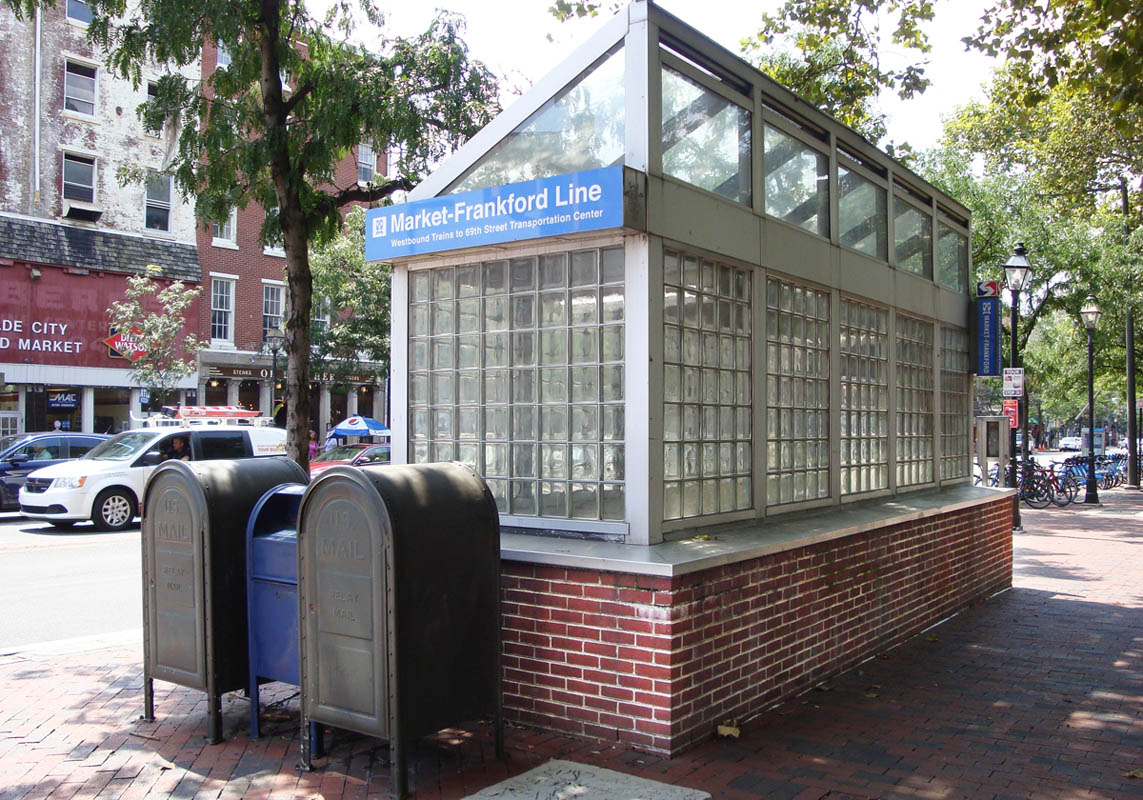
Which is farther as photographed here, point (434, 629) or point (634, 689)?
point (634, 689)

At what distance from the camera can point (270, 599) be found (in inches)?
200

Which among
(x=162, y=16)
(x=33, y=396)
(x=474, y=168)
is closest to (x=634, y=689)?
(x=474, y=168)

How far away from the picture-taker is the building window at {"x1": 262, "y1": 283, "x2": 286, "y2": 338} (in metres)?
34.0

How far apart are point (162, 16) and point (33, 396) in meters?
22.5

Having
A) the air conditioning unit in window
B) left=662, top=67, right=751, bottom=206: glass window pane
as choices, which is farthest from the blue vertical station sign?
the air conditioning unit in window

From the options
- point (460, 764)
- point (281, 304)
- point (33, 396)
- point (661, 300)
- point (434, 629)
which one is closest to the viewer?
point (434, 629)

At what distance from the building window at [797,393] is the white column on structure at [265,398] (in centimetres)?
2911

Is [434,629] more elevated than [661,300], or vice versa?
[661,300]

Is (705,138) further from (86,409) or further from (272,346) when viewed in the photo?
(86,409)

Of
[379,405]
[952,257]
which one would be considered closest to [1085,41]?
[952,257]

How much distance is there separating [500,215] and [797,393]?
2751mm

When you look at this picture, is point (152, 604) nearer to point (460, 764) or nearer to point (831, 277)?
point (460, 764)

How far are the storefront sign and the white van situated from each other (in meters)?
12.8

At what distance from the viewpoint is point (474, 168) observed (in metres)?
6.44
